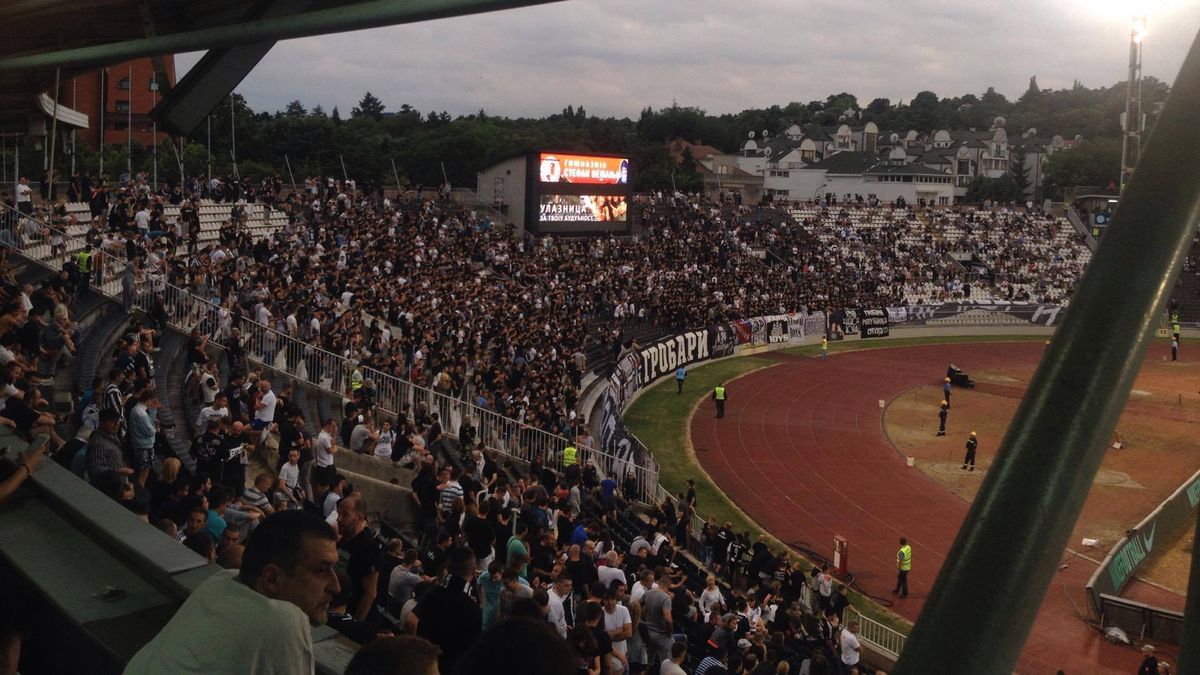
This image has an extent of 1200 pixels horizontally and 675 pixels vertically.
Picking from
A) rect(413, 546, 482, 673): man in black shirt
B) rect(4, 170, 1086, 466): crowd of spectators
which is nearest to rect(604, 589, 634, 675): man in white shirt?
rect(413, 546, 482, 673): man in black shirt

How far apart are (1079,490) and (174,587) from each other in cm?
349

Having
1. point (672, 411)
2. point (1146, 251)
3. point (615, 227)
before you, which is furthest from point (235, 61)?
point (615, 227)

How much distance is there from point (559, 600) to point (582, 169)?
3864 centimetres

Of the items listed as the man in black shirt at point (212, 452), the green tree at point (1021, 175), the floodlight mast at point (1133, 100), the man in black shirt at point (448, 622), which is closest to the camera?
the man in black shirt at point (448, 622)

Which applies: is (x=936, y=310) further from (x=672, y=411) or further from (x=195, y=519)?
(x=195, y=519)

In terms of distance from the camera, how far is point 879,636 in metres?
18.2

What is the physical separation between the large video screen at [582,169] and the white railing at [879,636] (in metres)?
29.6

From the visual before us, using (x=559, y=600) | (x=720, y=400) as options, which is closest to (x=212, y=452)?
(x=559, y=600)

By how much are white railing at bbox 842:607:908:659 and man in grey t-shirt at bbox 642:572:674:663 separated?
7.70 m

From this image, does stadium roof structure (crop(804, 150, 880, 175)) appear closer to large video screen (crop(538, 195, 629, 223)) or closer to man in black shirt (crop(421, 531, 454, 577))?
large video screen (crop(538, 195, 629, 223))

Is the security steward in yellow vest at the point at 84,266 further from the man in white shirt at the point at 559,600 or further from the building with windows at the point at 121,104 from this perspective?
the building with windows at the point at 121,104

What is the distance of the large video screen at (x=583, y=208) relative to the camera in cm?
4506

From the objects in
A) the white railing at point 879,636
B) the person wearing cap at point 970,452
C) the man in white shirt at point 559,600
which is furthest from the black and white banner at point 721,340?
the man in white shirt at point 559,600

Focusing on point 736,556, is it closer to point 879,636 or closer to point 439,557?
point 879,636
